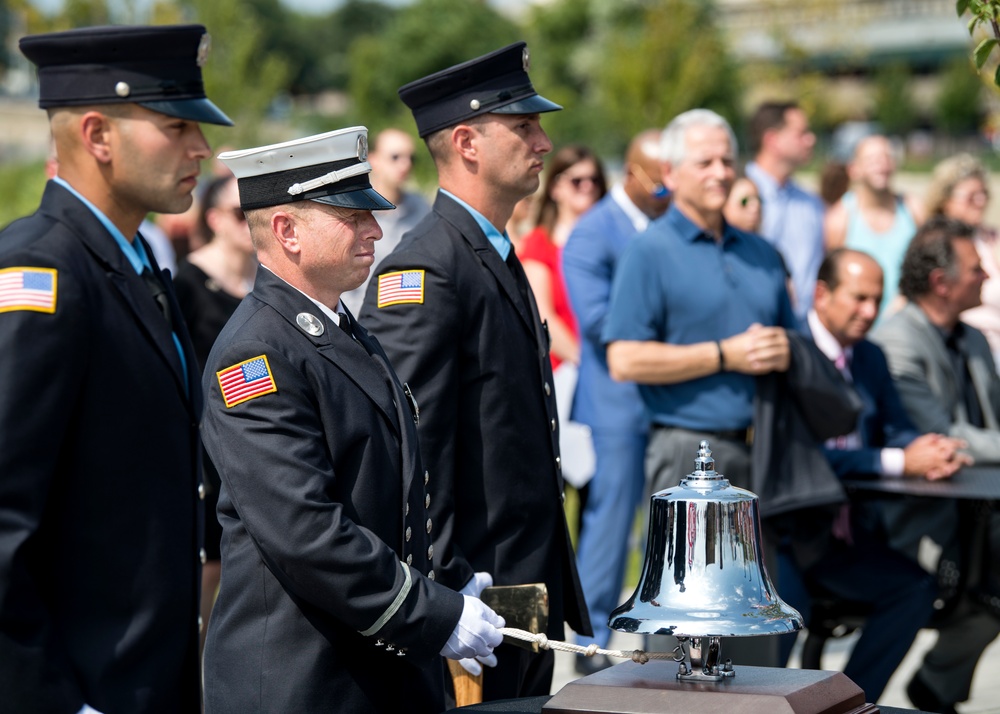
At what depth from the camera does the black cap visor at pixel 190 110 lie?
2.99 meters

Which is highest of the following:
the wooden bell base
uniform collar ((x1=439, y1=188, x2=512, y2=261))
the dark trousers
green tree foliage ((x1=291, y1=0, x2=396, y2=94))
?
green tree foliage ((x1=291, y1=0, x2=396, y2=94))

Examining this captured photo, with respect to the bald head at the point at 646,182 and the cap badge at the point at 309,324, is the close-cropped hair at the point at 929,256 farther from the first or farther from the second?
the cap badge at the point at 309,324

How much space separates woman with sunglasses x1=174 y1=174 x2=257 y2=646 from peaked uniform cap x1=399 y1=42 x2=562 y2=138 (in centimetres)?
165

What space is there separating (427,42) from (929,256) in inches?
2187

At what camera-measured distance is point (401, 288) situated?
11.5 feet

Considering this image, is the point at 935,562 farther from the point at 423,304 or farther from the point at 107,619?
the point at 107,619

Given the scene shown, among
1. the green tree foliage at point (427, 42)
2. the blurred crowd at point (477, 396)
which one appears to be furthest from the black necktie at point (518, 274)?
the green tree foliage at point (427, 42)

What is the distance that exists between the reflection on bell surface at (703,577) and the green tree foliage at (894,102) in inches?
2464

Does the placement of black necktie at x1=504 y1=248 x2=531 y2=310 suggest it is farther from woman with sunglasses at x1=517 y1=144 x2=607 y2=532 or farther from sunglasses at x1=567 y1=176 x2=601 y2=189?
sunglasses at x1=567 y1=176 x2=601 y2=189

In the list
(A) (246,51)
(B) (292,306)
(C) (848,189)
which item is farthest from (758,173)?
(A) (246,51)

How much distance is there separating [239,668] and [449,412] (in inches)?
36.5

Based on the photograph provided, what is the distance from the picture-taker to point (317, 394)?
8.77 feet

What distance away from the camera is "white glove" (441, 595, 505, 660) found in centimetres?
262

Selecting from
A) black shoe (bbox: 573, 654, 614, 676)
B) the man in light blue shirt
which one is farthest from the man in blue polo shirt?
the man in light blue shirt
